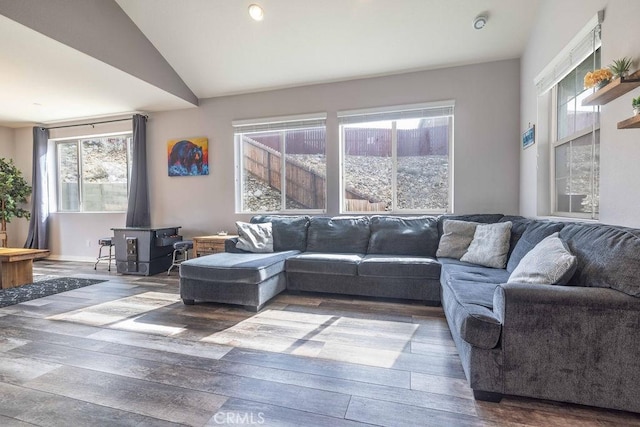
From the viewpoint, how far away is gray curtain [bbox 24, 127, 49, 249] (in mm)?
5398

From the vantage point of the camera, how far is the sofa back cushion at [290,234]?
12.3ft

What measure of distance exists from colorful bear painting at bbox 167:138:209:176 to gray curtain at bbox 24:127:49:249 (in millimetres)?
2695

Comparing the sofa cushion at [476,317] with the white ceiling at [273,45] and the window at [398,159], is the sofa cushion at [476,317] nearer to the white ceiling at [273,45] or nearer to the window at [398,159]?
the window at [398,159]

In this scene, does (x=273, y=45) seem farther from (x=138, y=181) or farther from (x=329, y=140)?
(x=138, y=181)

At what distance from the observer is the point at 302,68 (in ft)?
12.7

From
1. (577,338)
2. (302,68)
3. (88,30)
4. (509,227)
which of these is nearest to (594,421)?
(577,338)

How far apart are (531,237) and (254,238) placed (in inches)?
110

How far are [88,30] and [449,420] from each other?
4518 millimetres

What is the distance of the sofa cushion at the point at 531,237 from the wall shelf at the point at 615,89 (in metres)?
0.86

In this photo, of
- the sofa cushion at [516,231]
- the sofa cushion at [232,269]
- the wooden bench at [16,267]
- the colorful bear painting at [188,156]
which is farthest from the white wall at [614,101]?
the wooden bench at [16,267]

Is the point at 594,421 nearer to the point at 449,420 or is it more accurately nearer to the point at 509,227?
the point at 449,420

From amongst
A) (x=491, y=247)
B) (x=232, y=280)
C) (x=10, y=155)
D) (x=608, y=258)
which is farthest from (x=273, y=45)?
(x=10, y=155)

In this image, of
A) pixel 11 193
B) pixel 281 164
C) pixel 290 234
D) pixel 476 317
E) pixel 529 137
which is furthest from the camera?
pixel 11 193

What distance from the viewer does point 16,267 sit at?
12.4 ft
